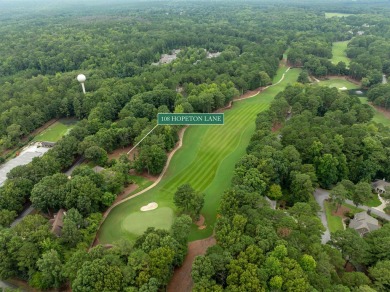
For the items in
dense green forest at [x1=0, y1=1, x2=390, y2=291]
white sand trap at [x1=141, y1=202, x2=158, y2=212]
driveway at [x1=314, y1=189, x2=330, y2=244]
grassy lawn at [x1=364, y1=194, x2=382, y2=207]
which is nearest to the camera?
dense green forest at [x1=0, y1=1, x2=390, y2=291]

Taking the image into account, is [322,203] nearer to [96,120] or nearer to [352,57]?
[96,120]

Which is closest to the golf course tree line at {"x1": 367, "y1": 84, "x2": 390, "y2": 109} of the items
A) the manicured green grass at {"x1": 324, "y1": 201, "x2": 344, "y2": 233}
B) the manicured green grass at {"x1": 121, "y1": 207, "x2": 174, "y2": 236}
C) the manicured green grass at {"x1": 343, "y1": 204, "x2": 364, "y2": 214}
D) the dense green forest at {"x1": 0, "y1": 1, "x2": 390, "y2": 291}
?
the dense green forest at {"x1": 0, "y1": 1, "x2": 390, "y2": 291}

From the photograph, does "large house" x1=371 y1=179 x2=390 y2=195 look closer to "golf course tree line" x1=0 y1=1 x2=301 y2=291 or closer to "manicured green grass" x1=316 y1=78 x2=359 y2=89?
"golf course tree line" x1=0 y1=1 x2=301 y2=291

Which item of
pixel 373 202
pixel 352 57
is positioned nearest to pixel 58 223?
pixel 373 202

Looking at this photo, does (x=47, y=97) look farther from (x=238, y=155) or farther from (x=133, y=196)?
(x=238, y=155)

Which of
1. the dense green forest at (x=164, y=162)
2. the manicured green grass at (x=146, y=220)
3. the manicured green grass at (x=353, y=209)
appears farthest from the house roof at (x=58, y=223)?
the manicured green grass at (x=353, y=209)
